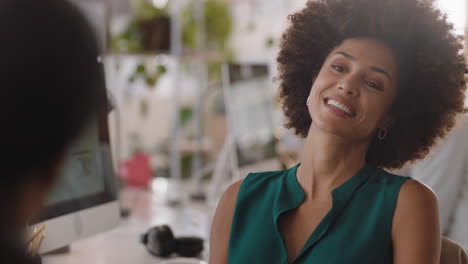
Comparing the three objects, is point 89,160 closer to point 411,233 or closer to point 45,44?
point 45,44

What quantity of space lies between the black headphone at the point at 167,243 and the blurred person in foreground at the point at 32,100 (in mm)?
402

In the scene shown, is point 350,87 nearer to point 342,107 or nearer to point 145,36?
point 342,107

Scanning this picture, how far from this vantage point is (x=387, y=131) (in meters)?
0.73

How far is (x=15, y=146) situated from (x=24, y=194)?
0.06 meters

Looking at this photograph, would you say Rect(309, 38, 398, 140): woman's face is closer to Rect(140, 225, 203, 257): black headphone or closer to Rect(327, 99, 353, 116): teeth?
Rect(327, 99, 353, 116): teeth

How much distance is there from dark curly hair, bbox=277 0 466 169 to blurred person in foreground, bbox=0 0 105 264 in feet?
1.21

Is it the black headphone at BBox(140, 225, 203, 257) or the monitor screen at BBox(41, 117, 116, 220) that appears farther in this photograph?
the black headphone at BBox(140, 225, 203, 257)

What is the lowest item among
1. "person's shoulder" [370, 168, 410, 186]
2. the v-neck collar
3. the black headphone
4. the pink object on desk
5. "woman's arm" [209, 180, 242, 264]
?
the pink object on desk

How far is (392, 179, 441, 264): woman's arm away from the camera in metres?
0.63

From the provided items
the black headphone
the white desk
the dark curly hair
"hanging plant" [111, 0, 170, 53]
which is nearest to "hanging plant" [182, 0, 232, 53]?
"hanging plant" [111, 0, 170, 53]

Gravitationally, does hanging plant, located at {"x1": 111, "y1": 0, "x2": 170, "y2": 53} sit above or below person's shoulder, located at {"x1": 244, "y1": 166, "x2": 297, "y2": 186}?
above

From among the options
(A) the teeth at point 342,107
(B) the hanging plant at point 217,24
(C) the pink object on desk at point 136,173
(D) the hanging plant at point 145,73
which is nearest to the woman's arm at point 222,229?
(A) the teeth at point 342,107

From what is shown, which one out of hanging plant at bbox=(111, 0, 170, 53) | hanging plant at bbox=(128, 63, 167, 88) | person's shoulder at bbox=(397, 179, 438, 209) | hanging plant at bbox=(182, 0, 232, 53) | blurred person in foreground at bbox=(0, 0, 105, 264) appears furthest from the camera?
hanging plant at bbox=(182, 0, 232, 53)

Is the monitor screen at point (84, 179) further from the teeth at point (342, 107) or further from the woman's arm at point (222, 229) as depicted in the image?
the teeth at point (342, 107)
